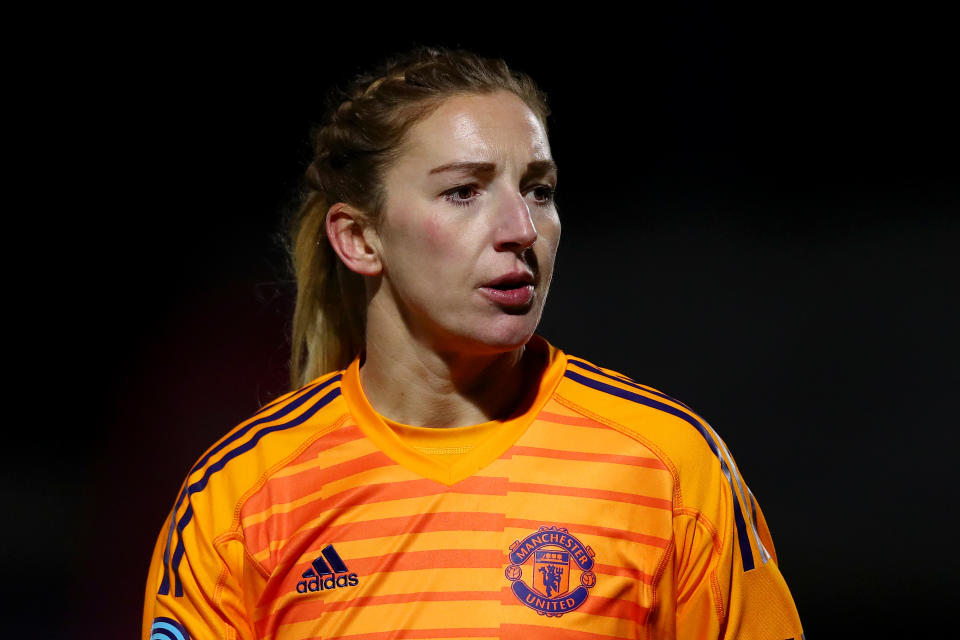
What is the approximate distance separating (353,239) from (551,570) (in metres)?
0.68

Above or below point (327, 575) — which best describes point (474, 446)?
above

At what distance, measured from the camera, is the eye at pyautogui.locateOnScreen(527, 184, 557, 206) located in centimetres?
193

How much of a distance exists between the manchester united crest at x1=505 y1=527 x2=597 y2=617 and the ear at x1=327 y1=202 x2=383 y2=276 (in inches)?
21.7

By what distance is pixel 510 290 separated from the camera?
1.85 m

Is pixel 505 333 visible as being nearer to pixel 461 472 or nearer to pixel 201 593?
pixel 461 472

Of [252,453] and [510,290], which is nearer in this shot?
[510,290]

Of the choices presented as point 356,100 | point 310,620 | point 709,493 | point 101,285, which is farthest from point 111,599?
point 709,493

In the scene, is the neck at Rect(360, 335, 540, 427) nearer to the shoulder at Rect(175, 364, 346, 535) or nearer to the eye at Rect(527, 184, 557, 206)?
the shoulder at Rect(175, 364, 346, 535)

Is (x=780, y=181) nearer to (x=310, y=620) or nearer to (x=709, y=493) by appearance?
(x=709, y=493)

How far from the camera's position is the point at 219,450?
2.03m

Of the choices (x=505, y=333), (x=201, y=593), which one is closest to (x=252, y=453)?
(x=201, y=593)

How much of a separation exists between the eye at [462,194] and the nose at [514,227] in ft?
0.19

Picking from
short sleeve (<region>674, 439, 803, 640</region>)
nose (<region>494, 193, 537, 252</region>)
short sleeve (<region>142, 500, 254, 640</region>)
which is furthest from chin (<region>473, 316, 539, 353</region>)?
short sleeve (<region>142, 500, 254, 640</region>)

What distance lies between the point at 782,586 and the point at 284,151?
2.14 metres
